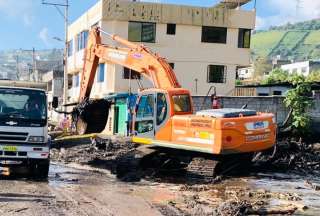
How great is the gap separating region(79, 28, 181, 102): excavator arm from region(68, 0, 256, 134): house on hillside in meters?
16.2

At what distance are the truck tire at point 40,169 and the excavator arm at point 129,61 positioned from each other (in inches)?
197

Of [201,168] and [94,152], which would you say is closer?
[201,168]

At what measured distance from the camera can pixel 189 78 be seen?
136 ft

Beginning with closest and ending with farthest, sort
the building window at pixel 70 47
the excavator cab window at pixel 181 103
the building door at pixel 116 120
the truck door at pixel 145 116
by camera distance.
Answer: the excavator cab window at pixel 181 103 → the truck door at pixel 145 116 → the building door at pixel 116 120 → the building window at pixel 70 47

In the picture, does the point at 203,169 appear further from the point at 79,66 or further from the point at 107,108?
the point at 79,66

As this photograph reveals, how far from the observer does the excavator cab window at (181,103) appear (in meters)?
17.5

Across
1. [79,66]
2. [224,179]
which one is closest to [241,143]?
[224,179]

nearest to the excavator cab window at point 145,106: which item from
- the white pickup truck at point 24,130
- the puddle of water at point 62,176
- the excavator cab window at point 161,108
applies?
the excavator cab window at point 161,108

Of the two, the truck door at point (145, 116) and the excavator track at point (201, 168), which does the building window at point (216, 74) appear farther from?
the excavator track at point (201, 168)

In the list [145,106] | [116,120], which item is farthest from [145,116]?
[116,120]

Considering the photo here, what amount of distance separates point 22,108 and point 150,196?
188 inches

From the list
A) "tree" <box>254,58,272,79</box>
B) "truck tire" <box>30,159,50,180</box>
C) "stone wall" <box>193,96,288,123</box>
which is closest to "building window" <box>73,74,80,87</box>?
"stone wall" <box>193,96,288,123</box>

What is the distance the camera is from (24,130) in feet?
50.0

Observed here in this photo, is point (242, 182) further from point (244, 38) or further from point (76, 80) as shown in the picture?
point (76, 80)
